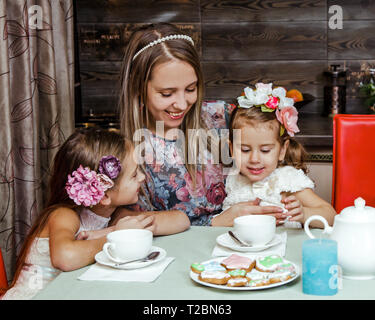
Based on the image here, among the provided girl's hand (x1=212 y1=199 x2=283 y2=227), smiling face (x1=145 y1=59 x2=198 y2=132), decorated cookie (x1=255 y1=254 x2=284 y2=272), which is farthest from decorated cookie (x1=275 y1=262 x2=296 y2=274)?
smiling face (x1=145 y1=59 x2=198 y2=132)

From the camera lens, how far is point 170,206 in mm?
1726

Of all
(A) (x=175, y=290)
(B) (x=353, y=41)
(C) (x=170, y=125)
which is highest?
(B) (x=353, y=41)

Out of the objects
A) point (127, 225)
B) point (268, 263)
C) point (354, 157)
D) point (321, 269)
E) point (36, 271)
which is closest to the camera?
point (321, 269)

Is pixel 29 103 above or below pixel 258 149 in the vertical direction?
above

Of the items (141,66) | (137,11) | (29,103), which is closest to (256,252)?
(141,66)

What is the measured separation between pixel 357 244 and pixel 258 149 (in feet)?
2.29

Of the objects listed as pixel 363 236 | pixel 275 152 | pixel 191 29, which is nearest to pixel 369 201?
pixel 275 152

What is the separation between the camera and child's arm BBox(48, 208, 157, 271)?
3.67 feet

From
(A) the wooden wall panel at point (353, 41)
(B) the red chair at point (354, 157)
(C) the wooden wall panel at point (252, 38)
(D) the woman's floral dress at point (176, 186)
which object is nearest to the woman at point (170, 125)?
(D) the woman's floral dress at point (176, 186)

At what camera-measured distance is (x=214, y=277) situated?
3.14ft

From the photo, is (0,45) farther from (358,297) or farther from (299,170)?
(358,297)

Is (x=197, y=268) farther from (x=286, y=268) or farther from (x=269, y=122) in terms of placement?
(x=269, y=122)

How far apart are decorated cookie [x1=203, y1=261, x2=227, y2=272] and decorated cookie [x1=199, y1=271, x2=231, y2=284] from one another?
0.03 meters

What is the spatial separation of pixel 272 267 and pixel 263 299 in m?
0.10
